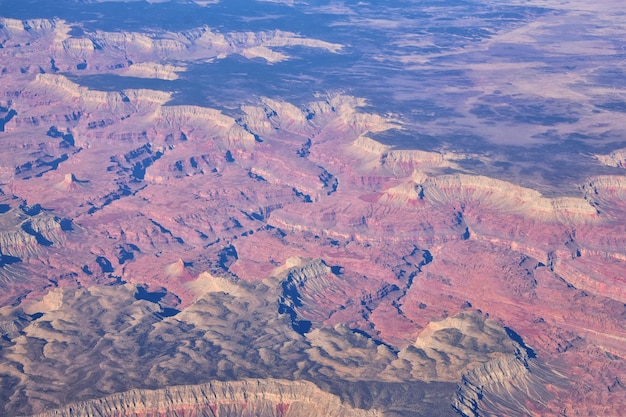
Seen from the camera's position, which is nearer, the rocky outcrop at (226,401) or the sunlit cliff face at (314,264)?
the rocky outcrop at (226,401)

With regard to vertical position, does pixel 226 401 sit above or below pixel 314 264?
above

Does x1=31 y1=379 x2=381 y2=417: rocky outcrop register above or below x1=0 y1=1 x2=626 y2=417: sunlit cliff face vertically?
above

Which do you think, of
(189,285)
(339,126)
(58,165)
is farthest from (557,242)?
(58,165)

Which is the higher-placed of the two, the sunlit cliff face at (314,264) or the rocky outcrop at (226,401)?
the rocky outcrop at (226,401)

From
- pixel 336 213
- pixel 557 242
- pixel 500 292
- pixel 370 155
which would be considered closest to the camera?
pixel 500 292

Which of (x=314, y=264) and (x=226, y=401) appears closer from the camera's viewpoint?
(x=226, y=401)

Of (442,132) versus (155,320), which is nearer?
(155,320)

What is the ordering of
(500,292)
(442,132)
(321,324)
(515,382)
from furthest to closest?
(442,132), (500,292), (321,324), (515,382)

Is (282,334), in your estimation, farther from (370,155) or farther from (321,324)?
(370,155)
